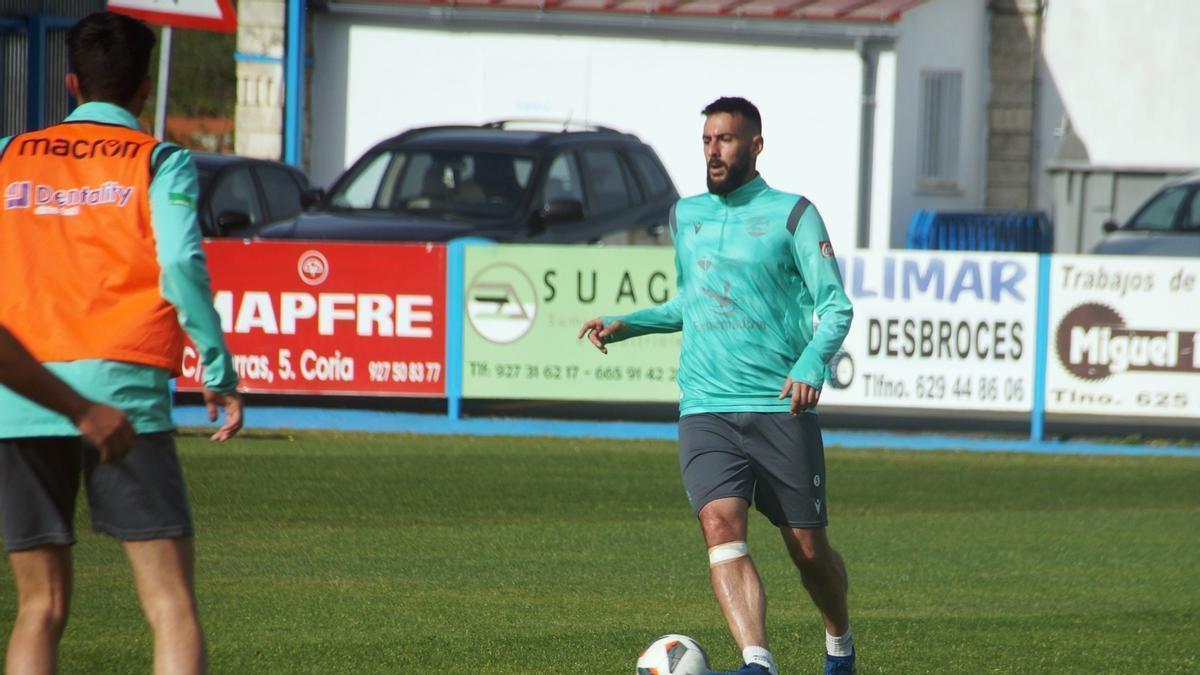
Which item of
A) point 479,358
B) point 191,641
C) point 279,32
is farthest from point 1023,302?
point 279,32

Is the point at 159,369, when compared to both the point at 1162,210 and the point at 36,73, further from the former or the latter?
the point at 1162,210

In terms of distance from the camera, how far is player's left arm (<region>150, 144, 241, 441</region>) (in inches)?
172

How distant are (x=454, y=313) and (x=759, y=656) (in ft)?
27.5

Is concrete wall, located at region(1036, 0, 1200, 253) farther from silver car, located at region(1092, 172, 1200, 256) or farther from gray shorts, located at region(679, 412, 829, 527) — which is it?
gray shorts, located at region(679, 412, 829, 527)

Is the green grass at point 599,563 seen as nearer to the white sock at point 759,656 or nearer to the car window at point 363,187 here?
the white sock at point 759,656

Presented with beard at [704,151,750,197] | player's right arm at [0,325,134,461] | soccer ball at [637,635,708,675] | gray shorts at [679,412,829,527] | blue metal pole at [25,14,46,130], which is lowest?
soccer ball at [637,635,708,675]

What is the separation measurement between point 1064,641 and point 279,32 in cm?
2023

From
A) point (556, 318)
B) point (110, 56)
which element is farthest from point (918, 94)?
point (110, 56)

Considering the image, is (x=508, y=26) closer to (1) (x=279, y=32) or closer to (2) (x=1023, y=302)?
(1) (x=279, y=32)

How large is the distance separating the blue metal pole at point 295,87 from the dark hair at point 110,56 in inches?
637

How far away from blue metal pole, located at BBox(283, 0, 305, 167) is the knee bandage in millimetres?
15332

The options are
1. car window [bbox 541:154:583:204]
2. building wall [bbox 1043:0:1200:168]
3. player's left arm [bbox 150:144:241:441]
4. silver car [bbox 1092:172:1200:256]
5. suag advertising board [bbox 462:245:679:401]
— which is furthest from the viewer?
building wall [bbox 1043:0:1200:168]

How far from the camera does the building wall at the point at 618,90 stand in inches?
973

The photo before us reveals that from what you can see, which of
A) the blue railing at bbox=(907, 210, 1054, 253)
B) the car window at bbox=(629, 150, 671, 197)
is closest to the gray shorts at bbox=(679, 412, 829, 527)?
the car window at bbox=(629, 150, 671, 197)
